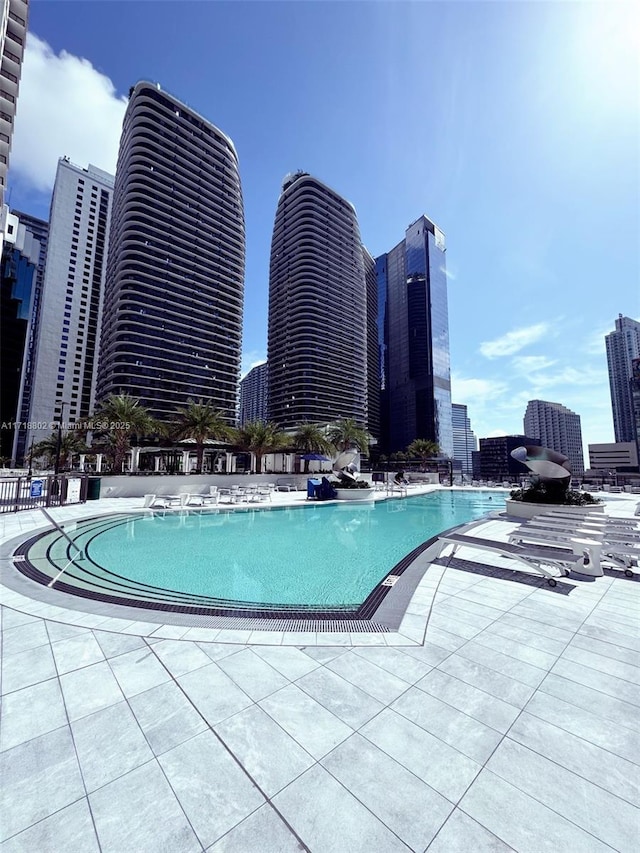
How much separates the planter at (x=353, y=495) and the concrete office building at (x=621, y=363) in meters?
185

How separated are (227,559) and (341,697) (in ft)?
20.1

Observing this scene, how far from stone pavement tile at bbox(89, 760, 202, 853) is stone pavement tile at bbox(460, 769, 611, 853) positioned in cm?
157

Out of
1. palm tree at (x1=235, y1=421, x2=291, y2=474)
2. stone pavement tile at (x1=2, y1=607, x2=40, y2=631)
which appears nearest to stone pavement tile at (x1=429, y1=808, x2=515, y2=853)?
stone pavement tile at (x1=2, y1=607, x2=40, y2=631)

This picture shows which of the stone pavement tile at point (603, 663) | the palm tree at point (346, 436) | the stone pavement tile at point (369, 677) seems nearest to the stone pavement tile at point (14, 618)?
the stone pavement tile at point (369, 677)

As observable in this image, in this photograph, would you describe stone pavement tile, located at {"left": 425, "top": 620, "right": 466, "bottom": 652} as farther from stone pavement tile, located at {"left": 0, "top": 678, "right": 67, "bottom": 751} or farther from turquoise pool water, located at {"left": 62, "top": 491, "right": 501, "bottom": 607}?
stone pavement tile, located at {"left": 0, "top": 678, "right": 67, "bottom": 751}

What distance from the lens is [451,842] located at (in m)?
1.82

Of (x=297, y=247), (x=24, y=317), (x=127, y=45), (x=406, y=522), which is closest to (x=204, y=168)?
(x=297, y=247)

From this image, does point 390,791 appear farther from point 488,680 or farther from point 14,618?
point 14,618

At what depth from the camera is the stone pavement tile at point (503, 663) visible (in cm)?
340

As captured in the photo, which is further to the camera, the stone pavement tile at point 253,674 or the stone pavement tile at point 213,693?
the stone pavement tile at point 253,674

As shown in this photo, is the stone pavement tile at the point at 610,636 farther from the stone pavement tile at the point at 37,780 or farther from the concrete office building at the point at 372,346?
the concrete office building at the point at 372,346

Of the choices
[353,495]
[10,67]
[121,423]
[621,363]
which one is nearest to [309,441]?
[353,495]

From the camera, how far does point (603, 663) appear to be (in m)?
3.69

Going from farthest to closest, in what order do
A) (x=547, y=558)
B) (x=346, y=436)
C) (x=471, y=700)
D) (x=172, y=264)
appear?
(x=172, y=264) → (x=346, y=436) → (x=547, y=558) → (x=471, y=700)
